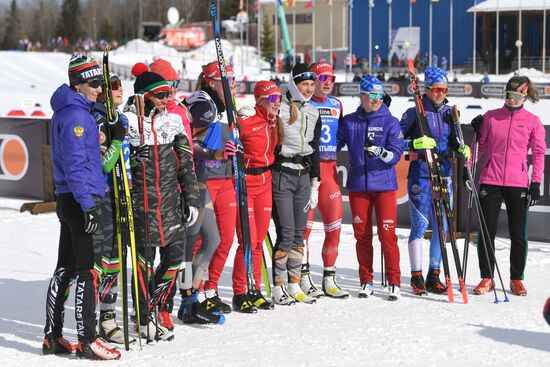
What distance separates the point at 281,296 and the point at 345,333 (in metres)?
1.04

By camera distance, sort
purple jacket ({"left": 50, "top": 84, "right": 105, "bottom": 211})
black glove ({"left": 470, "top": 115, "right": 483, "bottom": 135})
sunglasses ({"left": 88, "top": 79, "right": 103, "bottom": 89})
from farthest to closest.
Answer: black glove ({"left": 470, "top": 115, "right": 483, "bottom": 135}) < sunglasses ({"left": 88, "top": 79, "right": 103, "bottom": 89}) < purple jacket ({"left": 50, "top": 84, "right": 105, "bottom": 211})

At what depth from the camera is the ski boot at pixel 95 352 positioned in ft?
18.1

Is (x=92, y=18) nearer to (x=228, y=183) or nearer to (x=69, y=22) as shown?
(x=69, y=22)

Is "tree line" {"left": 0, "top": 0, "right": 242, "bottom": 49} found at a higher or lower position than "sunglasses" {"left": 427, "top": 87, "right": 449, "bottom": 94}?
higher

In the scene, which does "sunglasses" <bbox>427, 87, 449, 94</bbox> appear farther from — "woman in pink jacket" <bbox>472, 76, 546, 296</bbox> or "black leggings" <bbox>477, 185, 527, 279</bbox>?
"black leggings" <bbox>477, 185, 527, 279</bbox>

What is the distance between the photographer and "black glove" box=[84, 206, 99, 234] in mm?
5270

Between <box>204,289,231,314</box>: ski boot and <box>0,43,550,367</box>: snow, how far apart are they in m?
0.18

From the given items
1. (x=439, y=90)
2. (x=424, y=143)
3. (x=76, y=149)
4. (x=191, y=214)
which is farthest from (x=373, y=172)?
(x=76, y=149)

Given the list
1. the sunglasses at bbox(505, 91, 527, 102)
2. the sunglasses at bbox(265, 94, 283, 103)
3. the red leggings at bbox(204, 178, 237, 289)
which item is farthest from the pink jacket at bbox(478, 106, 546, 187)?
the red leggings at bbox(204, 178, 237, 289)

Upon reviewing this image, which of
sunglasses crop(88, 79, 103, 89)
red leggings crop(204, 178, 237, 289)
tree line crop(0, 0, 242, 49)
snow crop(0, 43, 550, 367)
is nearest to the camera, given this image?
sunglasses crop(88, 79, 103, 89)

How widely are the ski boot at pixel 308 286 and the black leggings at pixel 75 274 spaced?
2.38 meters

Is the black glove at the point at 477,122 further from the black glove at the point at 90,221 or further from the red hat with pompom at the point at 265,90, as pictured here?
the black glove at the point at 90,221

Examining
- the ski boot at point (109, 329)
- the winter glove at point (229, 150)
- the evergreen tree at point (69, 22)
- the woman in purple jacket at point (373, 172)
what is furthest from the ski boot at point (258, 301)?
the evergreen tree at point (69, 22)

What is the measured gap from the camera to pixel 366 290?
742cm
